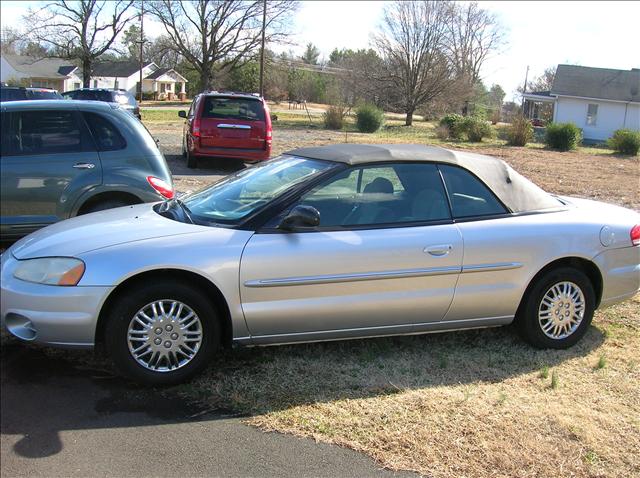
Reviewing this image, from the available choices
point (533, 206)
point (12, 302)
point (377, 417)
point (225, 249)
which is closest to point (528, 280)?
point (533, 206)

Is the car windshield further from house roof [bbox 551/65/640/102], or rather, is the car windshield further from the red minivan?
house roof [bbox 551/65/640/102]

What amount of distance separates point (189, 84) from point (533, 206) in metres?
87.0

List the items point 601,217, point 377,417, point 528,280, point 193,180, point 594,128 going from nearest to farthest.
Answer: point 377,417 < point 528,280 < point 601,217 < point 193,180 < point 594,128

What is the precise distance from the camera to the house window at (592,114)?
4084cm

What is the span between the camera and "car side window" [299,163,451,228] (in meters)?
4.17

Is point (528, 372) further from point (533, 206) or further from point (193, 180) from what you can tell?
point (193, 180)

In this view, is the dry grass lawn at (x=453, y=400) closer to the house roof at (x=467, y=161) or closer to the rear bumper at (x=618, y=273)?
the rear bumper at (x=618, y=273)

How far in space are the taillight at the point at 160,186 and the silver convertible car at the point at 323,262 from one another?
1644mm

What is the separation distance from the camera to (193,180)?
12.5m

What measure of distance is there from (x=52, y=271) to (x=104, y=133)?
303cm

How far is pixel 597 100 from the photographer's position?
40.4 meters

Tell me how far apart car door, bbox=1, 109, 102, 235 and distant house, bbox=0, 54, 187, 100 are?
63847 mm

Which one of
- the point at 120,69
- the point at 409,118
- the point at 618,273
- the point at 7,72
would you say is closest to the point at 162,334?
the point at 618,273

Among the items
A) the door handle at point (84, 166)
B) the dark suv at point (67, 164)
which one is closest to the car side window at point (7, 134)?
the dark suv at point (67, 164)
